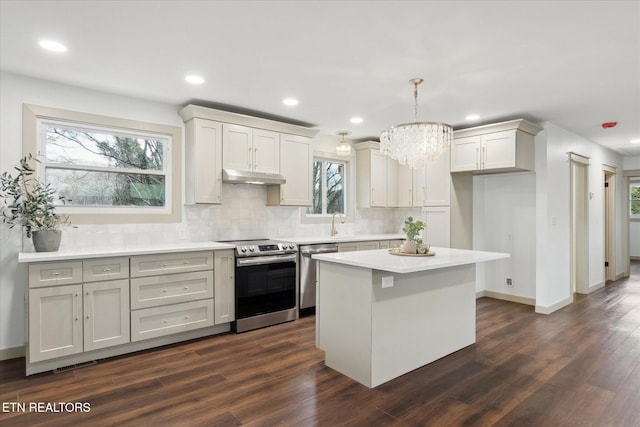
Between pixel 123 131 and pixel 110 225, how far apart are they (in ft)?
3.26

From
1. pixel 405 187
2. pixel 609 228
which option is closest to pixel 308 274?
pixel 405 187

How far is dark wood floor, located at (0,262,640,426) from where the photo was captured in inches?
88.5

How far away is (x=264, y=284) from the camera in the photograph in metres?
4.05

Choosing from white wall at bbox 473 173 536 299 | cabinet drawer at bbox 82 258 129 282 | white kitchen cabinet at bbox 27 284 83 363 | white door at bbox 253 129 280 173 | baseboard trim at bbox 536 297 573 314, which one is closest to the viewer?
white kitchen cabinet at bbox 27 284 83 363

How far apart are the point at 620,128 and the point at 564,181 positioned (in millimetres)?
1036

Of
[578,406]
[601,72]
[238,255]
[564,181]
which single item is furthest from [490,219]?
[238,255]

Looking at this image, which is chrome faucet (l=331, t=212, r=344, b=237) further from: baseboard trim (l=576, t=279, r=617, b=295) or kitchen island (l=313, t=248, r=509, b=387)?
baseboard trim (l=576, t=279, r=617, b=295)

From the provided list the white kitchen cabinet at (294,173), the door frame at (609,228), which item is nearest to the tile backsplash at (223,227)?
the white kitchen cabinet at (294,173)

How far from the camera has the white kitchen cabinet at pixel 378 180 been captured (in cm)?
561

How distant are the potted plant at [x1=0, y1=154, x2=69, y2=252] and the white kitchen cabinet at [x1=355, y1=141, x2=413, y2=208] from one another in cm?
395

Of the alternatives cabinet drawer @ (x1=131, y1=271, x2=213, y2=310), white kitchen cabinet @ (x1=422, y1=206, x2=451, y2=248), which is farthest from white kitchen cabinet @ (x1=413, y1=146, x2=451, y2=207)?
cabinet drawer @ (x1=131, y1=271, x2=213, y2=310)

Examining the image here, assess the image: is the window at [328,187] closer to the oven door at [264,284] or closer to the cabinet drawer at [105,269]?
the oven door at [264,284]

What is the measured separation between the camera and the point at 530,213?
493 centimetres

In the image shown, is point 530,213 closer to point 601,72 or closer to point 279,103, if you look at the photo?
point 601,72
